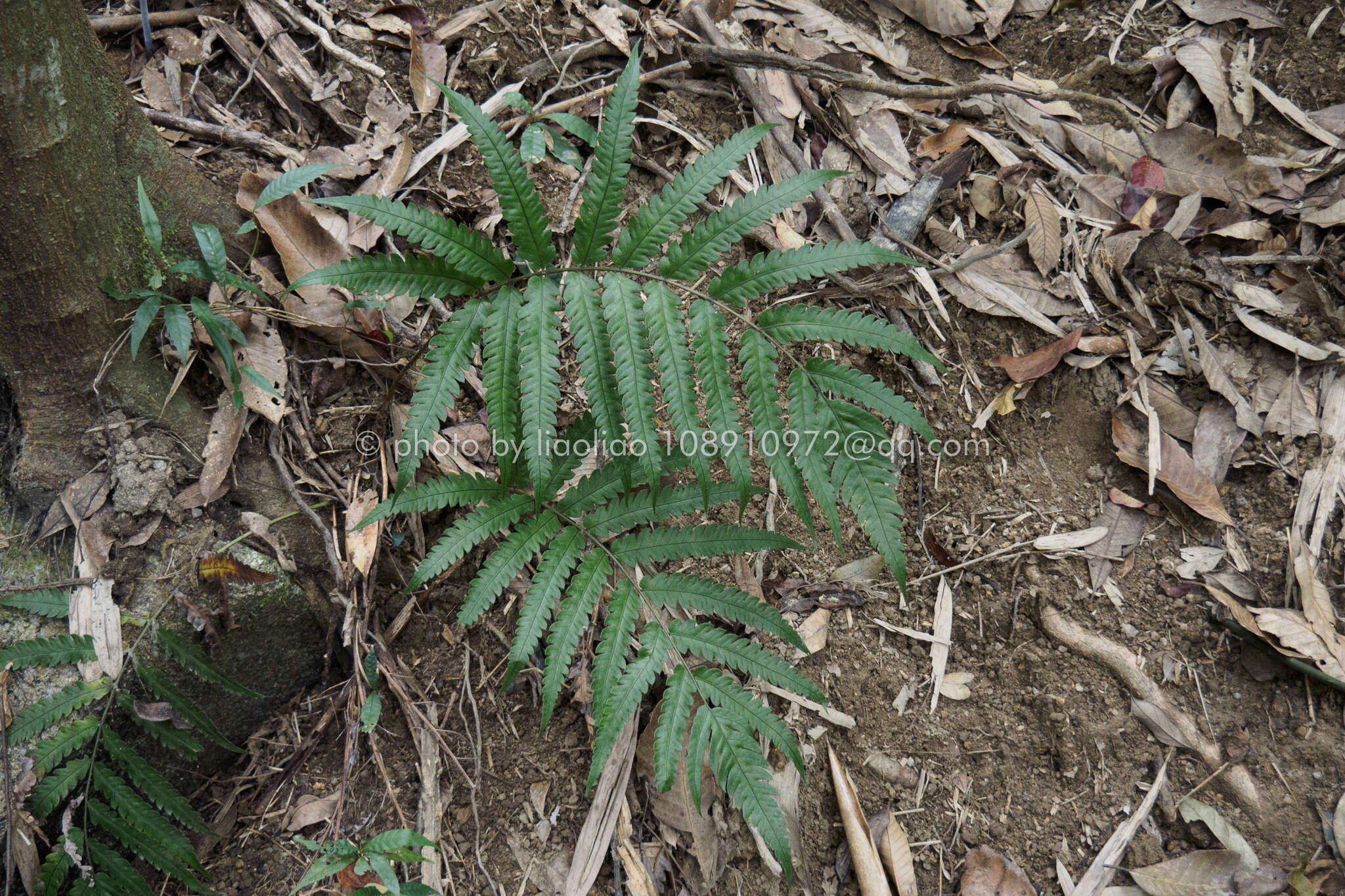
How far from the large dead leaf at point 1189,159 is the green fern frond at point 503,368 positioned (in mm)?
→ 2475

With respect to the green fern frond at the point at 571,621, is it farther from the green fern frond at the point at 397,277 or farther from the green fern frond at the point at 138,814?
the green fern frond at the point at 138,814

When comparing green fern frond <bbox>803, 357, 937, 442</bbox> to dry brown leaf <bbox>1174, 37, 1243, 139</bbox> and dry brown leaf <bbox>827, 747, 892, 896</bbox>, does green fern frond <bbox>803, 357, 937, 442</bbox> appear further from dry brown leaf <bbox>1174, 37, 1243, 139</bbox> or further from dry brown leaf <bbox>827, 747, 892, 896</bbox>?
dry brown leaf <bbox>1174, 37, 1243, 139</bbox>

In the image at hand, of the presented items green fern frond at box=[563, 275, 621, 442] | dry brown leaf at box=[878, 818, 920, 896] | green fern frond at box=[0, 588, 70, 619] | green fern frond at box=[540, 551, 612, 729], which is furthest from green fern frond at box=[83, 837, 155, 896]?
dry brown leaf at box=[878, 818, 920, 896]

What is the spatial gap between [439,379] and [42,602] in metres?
1.23

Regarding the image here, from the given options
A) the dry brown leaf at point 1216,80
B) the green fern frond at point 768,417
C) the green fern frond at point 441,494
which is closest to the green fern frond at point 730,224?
the green fern frond at point 768,417

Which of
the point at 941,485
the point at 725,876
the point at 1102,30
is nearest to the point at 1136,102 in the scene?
the point at 1102,30

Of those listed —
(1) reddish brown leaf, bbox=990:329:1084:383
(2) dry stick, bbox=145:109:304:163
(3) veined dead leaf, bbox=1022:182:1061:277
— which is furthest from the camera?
(3) veined dead leaf, bbox=1022:182:1061:277

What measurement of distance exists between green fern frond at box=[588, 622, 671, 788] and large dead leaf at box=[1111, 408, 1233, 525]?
1776 millimetres

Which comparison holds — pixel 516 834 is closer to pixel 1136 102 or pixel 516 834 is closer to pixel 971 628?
pixel 971 628

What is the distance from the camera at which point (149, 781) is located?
6.49 feet

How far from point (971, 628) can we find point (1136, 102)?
2.28 meters

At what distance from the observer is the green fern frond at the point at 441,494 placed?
2.10m

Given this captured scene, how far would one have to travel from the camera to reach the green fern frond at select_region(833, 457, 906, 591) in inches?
73.1

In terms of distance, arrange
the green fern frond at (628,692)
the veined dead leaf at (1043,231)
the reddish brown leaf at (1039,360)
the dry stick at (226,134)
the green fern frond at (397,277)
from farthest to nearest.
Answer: the veined dead leaf at (1043,231) → the reddish brown leaf at (1039,360) → the dry stick at (226,134) → the green fern frond at (628,692) → the green fern frond at (397,277)
